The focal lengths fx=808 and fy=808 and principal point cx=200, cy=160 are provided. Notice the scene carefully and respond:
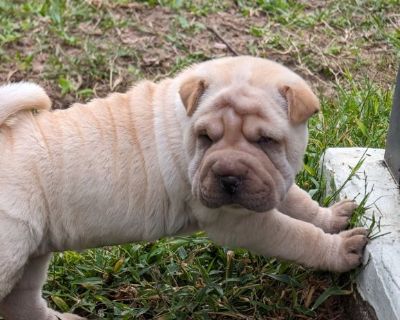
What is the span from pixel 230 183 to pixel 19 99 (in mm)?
1305

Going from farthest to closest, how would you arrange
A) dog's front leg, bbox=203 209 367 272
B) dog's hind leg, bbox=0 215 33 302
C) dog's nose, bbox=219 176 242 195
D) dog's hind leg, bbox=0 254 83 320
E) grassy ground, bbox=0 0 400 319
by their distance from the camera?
1. grassy ground, bbox=0 0 400 319
2. dog's hind leg, bbox=0 254 83 320
3. dog's front leg, bbox=203 209 367 272
4. dog's hind leg, bbox=0 215 33 302
5. dog's nose, bbox=219 176 242 195

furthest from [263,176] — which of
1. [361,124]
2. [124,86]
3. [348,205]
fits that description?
[124,86]

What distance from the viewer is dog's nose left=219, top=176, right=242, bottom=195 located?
381 centimetres

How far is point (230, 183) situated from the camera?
3824 mm

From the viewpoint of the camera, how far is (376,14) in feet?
26.7

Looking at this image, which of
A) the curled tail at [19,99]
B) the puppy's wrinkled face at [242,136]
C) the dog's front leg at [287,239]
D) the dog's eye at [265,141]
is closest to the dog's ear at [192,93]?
the puppy's wrinkled face at [242,136]

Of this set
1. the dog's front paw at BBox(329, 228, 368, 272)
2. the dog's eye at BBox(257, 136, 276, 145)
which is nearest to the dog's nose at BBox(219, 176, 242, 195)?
the dog's eye at BBox(257, 136, 276, 145)

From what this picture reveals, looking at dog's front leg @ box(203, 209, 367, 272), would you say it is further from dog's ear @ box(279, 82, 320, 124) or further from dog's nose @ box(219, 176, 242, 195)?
dog's ear @ box(279, 82, 320, 124)

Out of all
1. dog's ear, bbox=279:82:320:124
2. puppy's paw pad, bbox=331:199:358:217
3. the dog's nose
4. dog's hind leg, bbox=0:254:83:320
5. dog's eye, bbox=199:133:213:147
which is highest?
dog's ear, bbox=279:82:320:124

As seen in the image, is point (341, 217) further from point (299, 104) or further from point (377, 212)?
point (299, 104)

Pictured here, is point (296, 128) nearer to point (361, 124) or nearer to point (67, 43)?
point (361, 124)

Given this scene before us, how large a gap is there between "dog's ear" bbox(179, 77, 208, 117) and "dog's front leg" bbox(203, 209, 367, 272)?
600mm

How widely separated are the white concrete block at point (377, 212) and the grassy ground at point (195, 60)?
21cm

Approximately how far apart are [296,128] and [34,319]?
1.90 m
